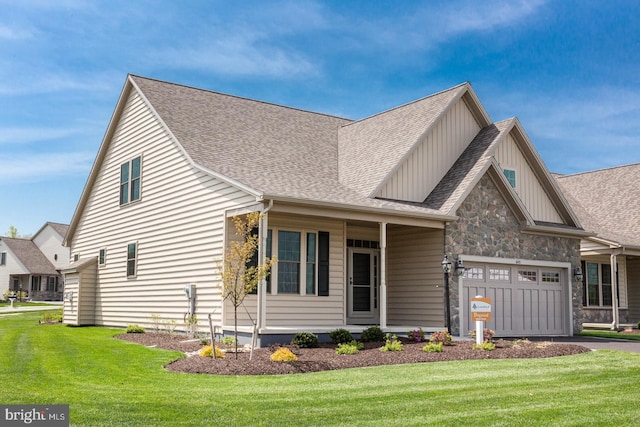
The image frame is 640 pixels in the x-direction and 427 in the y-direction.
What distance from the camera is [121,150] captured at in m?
23.1

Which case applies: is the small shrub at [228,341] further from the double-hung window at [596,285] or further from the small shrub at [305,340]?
the double-hung window at [596,285]

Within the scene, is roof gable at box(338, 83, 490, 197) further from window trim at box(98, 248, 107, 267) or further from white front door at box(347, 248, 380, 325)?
window trim at box(98, 248, 107, 267)

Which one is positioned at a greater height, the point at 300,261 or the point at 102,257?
the point at 102,257

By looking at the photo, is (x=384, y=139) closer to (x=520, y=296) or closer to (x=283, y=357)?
(x=520, y=296)

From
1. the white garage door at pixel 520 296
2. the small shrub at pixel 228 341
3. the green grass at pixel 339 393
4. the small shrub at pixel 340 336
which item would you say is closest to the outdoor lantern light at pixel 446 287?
the white garage door at pixel 520 296

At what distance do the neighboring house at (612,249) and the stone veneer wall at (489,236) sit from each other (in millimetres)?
4263

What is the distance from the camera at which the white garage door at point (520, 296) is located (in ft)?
62.6

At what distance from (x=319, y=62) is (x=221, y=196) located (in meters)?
7.04

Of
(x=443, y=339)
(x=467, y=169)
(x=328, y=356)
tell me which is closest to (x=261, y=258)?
(x=328, y=356)

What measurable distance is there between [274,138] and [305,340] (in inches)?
306

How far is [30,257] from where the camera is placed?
197 ft

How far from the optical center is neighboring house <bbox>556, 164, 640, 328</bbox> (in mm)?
24578

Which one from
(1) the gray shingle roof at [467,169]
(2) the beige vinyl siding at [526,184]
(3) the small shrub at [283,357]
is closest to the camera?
(3) the small shrub at [283,357]

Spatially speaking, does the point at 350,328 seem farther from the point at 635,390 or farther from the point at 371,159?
the point at 635,390
